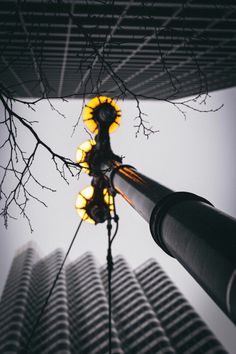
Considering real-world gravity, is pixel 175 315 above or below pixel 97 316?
below

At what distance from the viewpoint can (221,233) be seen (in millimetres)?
1818

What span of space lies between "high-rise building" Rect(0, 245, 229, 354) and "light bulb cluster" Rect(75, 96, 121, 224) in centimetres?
5709

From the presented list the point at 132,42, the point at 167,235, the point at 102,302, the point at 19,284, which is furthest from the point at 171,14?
the point at 19,284

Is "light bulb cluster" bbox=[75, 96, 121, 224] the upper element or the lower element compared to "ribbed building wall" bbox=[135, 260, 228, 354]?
upper

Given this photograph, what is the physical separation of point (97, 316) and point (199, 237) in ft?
257

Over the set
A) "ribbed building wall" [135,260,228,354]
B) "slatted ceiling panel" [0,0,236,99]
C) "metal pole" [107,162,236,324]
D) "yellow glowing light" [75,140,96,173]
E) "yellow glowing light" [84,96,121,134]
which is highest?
"slatted ceiling panel" [0,0,236,99]

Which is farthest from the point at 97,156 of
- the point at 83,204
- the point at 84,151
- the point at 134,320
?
the point at 134,320

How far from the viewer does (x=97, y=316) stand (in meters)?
70.9


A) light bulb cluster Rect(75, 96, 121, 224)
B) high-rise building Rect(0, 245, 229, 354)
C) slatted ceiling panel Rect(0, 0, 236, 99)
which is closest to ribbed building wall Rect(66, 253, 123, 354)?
high-rise building Rect(0, 245, 229, 354)

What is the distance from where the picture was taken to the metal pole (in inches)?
65.3

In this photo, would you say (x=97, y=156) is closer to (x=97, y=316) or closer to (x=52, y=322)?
(x=52, y=322)

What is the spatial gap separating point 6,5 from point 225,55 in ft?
54.4

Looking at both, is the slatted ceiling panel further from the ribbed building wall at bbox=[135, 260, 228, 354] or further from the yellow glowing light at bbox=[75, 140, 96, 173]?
the ribbed building wall at bbox=[135, 260, 228, 354]

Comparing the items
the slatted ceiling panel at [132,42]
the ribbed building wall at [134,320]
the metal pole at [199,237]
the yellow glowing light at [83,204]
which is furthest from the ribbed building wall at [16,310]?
the metal pole at [199,237]
